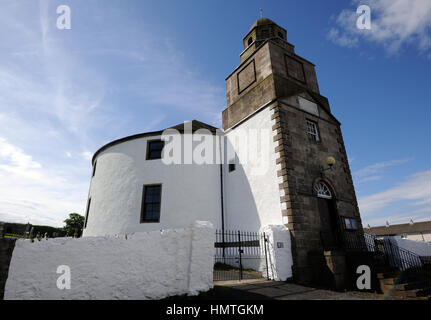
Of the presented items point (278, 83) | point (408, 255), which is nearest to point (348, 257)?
point (408, 255)

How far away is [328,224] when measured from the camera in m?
11.7

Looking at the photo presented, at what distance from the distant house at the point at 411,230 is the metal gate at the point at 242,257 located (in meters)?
47.5

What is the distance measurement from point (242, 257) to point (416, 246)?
12.6m

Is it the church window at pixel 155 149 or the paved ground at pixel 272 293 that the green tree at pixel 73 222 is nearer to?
the church window at pixel 155 149

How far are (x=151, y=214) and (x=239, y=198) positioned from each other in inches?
208

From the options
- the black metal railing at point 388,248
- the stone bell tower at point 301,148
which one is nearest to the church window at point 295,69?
the stone bell tower at point 301,148

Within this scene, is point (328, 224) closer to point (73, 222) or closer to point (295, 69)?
point (295, 69)

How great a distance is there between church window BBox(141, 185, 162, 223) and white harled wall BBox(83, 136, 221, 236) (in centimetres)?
25

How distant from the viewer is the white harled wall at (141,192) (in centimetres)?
1386

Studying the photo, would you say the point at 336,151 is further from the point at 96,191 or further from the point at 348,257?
the point at 96,191

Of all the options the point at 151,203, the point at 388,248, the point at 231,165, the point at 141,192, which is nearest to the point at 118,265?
the point at 151,203

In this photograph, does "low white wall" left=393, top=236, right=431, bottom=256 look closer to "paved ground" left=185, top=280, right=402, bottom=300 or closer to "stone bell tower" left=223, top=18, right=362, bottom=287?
"stone bell tower" left=223, top=18, right=362, bottom=287

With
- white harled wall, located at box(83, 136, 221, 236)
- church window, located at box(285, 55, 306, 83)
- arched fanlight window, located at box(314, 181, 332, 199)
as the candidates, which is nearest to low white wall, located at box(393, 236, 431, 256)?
arched fanlight window, located at box(314, 181, 332, 199)

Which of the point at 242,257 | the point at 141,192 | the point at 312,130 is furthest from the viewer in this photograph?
the point at 141,192
